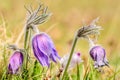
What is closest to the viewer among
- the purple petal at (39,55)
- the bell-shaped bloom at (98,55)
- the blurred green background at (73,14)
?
the purple petal at (39,55)

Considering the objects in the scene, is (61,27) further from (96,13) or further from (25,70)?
(25,70)

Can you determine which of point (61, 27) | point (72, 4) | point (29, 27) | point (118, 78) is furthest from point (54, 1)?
point (29, 27)

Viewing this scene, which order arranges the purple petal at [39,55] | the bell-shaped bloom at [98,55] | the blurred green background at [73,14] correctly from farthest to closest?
the blurred green background at [73,14], the bell-shaped bloom at [98,55], the purple petal at [39,55]

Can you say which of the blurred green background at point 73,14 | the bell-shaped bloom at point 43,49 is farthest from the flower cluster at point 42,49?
the blurred green background at point 73,14

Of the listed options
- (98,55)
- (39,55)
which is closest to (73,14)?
(98,55)

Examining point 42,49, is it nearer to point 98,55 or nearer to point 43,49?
point 43,49

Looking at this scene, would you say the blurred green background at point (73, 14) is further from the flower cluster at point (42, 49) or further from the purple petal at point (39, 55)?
the purple petal at point (39, 55)

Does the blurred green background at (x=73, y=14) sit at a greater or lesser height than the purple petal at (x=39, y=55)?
greater

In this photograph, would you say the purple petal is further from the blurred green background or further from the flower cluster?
the blurred green background
